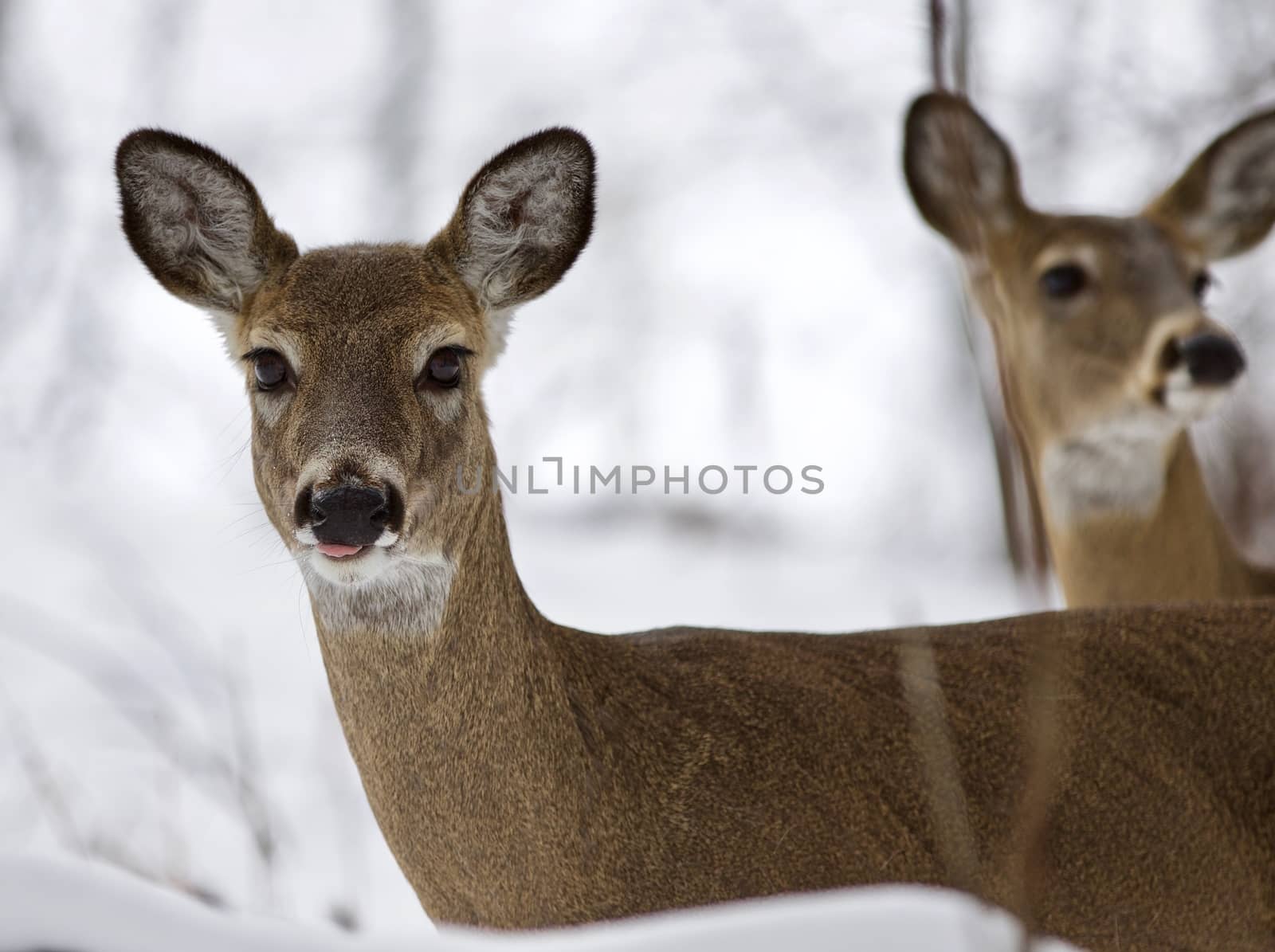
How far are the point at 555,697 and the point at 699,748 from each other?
0.29 metres

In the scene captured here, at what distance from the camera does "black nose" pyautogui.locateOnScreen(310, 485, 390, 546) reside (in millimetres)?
2787

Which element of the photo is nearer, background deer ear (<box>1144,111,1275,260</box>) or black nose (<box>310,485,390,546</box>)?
black nose (<box>310,485,390,546</box>)

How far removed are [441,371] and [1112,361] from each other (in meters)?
2.76

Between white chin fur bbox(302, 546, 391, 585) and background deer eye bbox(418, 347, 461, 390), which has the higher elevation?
background deer eye bbox(418, 347, 461, 390)

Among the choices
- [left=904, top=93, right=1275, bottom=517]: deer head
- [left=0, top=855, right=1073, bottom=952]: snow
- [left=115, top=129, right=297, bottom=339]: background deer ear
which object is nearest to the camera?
[left=0, top=855, right=1073, bottom=952]: snow

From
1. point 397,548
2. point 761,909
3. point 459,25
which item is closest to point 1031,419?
point 397,548

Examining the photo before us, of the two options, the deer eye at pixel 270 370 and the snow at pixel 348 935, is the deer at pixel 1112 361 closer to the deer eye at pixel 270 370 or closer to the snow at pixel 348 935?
the deer eye at pixel 270 370

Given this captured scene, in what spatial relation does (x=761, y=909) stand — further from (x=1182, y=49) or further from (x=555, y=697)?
(x=1182, y=49)

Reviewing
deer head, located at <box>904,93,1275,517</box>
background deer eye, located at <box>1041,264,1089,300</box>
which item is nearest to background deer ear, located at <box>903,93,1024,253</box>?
deer head, located at <box>904,93,1275,517</box>

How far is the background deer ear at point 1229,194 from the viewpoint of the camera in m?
5.65

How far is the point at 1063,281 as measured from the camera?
5.45 metres

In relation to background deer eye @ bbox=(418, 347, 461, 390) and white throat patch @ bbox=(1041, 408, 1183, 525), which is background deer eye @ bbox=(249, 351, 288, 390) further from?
white throat patch @ bbox=(1041, 408, 1183, 525)

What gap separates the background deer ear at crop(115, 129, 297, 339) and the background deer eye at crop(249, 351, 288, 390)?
1.10 feet

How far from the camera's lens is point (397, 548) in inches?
115
